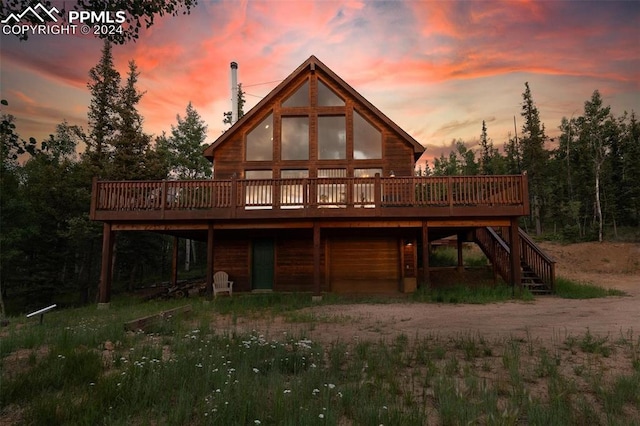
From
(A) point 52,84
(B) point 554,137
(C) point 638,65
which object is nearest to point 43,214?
(A) point 52,84

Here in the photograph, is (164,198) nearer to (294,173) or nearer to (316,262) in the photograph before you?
(294,173)

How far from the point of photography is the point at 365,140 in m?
16.7

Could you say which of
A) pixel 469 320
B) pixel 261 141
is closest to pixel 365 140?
pixel 261 141

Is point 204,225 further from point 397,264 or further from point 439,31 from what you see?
point 439,31

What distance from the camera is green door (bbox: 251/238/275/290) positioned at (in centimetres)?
1698

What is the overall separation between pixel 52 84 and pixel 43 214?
681 inches

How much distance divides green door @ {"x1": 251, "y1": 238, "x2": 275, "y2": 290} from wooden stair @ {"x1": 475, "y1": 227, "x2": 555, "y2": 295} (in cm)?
976

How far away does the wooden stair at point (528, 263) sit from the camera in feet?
45.4

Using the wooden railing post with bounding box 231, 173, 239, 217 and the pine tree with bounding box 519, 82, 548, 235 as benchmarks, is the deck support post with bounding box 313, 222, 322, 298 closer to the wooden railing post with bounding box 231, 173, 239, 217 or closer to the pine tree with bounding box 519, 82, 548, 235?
the wooden railing post with bounding box 231, 173, 239, 217

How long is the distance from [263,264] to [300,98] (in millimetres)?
7934

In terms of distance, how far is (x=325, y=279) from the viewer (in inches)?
645

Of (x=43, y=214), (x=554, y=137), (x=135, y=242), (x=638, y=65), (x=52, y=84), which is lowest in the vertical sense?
(x=135, y=242)

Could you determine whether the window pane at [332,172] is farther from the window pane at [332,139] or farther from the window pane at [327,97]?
the window pane at [327,97]

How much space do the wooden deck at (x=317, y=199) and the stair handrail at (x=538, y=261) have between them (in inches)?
94.8
